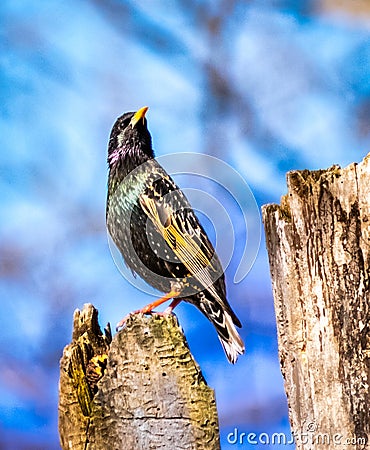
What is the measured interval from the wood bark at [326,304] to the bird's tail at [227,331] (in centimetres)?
85

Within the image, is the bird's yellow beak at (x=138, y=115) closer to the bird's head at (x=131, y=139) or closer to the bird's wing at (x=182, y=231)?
the bird's head at (x=131, y=139)

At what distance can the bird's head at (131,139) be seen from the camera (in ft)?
10.8

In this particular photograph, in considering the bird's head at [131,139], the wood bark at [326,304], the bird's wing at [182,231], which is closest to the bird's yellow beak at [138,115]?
the bird's head at [131,139]

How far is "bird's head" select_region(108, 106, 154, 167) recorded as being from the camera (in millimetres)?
3305

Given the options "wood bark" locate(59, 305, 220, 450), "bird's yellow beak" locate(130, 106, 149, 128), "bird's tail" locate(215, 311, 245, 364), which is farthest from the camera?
"bird's yellow beak" locate(130, 106, 149, 128)

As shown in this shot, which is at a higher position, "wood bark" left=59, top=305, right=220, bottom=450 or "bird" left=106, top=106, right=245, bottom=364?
"bird" left=106, top=106, right=245, bottom=364

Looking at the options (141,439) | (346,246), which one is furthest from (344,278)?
(141,439)

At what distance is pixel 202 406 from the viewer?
6.10ft

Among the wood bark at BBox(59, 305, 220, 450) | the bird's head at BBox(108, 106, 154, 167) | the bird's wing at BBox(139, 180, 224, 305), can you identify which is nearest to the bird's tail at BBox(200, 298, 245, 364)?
the bird's wing at BBox(139, 180, 224, 305)

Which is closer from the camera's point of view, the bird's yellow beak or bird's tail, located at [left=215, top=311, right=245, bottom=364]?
bird's tail, located at [left=215, top=311, right=245, bottom=364]

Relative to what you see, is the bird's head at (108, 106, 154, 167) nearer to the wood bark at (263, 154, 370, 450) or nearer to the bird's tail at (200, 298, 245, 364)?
the bird's tail at (200, 298, 245, 364)

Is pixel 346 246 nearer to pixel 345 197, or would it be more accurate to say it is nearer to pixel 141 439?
pixel 345 197

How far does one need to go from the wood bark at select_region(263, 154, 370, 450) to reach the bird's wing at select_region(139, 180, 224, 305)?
860mm

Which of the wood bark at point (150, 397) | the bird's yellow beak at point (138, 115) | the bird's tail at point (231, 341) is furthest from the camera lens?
the bird's yellow beak at point (138, 115)
